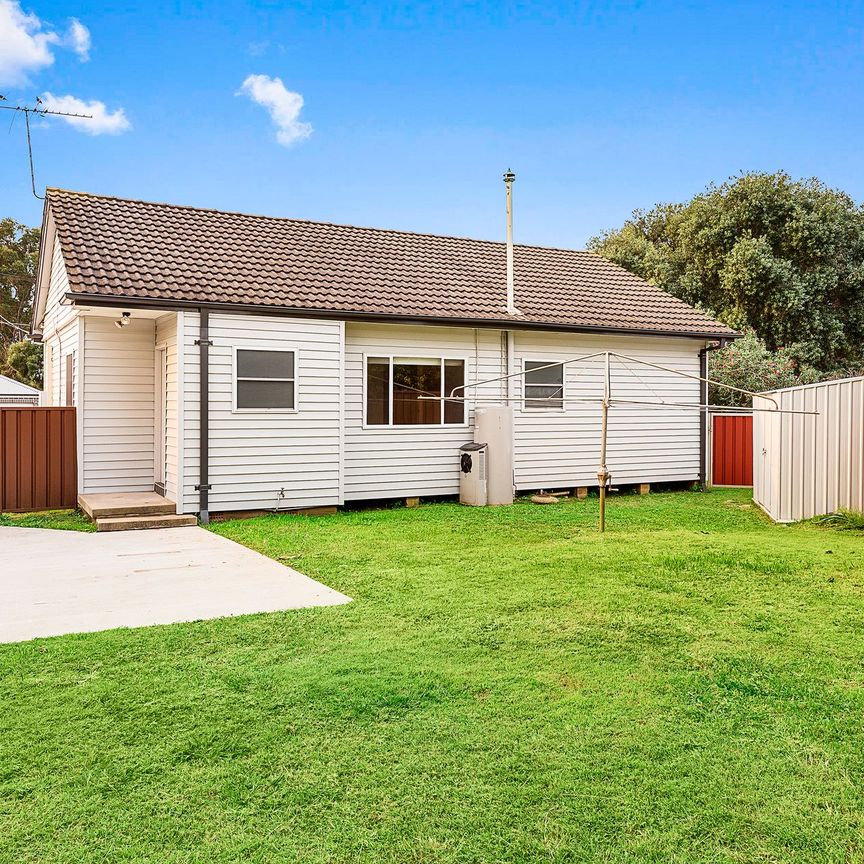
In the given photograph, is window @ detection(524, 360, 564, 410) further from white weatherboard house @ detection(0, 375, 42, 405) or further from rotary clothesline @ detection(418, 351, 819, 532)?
white weatherboard house @ detection(0, 375, 42, 405)

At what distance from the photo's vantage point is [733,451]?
1541cm

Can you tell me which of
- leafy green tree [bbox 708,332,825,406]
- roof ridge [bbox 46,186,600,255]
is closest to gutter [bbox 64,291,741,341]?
roof ridge [bbox 46,186,600,255]

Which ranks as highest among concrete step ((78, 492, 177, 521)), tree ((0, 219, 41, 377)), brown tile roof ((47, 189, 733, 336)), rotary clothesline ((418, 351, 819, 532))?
tree ((0, 219, 41, 377))

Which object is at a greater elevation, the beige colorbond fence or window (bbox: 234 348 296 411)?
window (bbox: 234 348 296 411)

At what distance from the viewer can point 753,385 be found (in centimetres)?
2159

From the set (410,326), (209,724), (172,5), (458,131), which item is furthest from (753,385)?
(209,724)

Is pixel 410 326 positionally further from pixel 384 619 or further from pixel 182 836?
pixel 182 836

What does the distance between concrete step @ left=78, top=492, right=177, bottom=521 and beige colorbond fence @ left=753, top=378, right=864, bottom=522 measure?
26.2 ft

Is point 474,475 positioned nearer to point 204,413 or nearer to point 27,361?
point 204,413

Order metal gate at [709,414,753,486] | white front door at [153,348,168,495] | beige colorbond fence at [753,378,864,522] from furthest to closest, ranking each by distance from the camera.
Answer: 1. metal gate at [709,414,753,486]
2. white front door at [153,348,168,495]
3. beige colorbond fence at [753,378,864,522]

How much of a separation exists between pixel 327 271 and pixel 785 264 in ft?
58.7

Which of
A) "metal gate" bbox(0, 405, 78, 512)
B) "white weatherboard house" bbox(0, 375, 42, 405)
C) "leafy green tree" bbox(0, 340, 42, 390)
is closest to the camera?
"metal gate" bbox(0, 405, 78, 512)

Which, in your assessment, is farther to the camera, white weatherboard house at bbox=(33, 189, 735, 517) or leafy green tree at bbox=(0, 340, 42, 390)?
leafy green tree at bbox=(0, 340, 42, 390)

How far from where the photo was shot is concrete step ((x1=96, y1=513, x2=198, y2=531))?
9.44 metres
